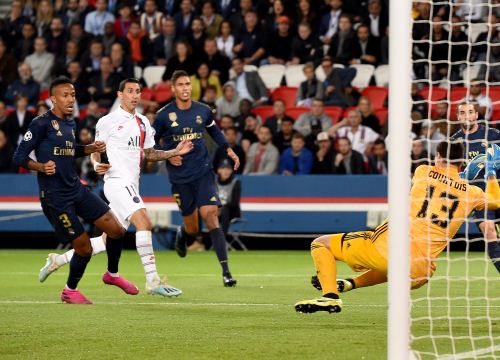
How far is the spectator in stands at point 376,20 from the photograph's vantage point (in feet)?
69.0

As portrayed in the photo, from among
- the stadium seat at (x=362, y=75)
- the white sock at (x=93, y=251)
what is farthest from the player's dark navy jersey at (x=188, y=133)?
the stadium seat at (x=362, y=75)

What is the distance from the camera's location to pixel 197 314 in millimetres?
9680

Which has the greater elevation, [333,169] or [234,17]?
[234,17]

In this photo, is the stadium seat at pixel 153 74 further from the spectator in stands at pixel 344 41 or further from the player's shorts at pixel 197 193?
the player's shorts at pixel 197 193

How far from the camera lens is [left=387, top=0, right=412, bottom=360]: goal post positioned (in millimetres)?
6281

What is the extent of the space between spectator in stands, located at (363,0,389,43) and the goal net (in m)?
0.98

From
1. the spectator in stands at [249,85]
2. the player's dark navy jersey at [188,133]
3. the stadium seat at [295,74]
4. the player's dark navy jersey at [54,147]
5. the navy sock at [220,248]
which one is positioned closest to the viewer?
the player's dark navy jersey at [54,147]

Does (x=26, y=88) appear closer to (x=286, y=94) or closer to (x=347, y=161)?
(x=286, y=94)

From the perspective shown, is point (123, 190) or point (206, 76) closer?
point (123, 190)

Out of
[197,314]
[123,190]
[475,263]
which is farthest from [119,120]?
[475,263]

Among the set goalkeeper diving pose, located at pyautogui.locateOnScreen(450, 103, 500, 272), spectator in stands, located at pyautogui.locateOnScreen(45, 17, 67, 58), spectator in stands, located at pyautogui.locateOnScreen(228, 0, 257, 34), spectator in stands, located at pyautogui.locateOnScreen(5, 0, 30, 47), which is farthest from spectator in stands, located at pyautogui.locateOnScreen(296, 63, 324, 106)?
goalkeeper diving pose, located at pyautogui.locateOnScreen(450, 103, 500, 272)

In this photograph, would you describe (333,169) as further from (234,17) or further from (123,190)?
(123,190)

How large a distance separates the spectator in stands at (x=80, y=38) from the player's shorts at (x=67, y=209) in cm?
1229

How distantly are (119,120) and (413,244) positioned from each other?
453 cm
